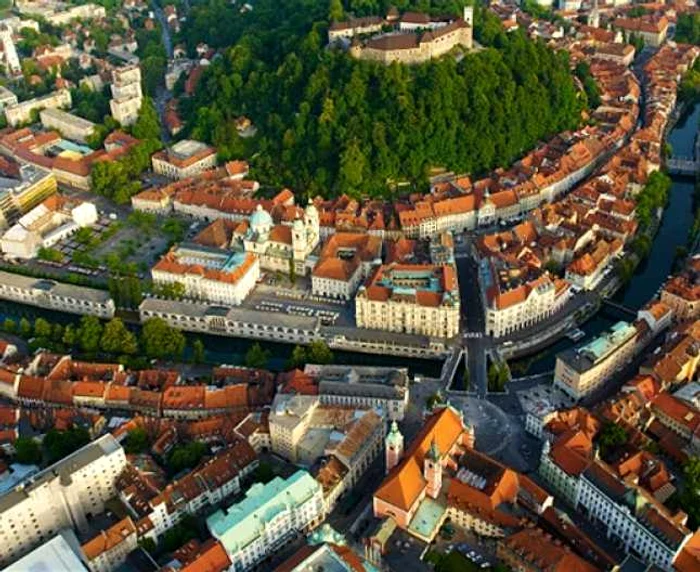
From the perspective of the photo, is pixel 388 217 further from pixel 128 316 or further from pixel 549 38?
pixel 549 38

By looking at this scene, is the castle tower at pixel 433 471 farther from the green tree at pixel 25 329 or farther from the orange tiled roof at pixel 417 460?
the green tree at pixel 25 329

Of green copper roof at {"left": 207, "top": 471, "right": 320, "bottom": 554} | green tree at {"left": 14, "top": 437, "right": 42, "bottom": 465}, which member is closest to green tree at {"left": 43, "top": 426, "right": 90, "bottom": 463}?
green tree at {"left": 14, "top": 437, "right": 42, "bottom": 465}

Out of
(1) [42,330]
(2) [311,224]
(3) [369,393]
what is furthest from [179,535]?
(2) [311,224]

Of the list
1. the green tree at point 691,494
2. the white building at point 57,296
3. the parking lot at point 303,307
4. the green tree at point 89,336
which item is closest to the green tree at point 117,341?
the green tree at point 89,336

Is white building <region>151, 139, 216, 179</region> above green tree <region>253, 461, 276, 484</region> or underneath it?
above

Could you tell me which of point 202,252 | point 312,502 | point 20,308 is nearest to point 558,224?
point 202,252

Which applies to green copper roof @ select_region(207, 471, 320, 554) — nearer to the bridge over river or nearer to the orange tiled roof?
the orange tiled roof

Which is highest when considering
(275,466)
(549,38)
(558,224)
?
(549,38)
